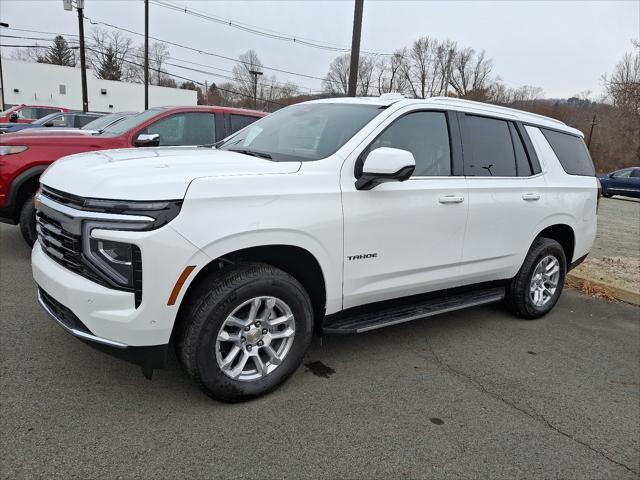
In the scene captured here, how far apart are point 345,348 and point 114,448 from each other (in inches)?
74.7

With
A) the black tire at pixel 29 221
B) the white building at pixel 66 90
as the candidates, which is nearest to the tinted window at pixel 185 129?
the black tire at pixel 29 221

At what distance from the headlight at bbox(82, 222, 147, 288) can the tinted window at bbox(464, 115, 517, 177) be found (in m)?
2.65

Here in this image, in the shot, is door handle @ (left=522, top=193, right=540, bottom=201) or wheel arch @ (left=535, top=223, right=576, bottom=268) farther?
wheel arch @ (left=535, top=223, right=576, bottom=268)

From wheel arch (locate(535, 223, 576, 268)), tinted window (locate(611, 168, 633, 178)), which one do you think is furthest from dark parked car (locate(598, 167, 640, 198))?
wheel arch (locate(535, 223, 576, 268))

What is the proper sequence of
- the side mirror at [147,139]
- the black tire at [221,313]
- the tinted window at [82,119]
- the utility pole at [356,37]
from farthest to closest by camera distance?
the tinted window at [82,119] → the utility pole at [356,37] → the side mirror at [147,139] → the black tire at [221,313]

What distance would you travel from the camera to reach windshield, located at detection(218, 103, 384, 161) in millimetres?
3393

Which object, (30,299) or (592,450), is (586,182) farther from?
(30,299)

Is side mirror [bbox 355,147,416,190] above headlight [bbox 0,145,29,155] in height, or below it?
above

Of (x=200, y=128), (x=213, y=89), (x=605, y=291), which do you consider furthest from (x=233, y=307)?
(x=213, y=89)

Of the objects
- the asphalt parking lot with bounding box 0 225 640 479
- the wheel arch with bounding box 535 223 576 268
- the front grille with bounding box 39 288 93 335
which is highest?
the wheel arch with bounding box 535 223 576 268

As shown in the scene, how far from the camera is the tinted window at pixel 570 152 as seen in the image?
485 centimetres

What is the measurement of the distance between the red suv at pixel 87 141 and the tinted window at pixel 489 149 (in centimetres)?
364

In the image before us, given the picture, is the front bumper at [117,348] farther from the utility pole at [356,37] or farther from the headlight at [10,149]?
the utility pole at [356,37]

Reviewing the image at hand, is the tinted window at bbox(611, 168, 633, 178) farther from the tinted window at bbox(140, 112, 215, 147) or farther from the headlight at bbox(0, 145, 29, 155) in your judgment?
the headlight at bbox(0, 145, 29, 155)
